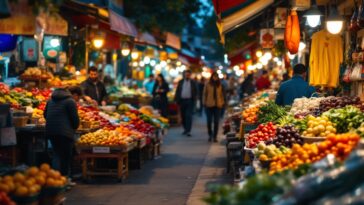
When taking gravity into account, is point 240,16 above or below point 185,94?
above

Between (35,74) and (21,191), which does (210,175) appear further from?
(21,191)

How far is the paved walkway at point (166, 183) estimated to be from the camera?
41.7ft

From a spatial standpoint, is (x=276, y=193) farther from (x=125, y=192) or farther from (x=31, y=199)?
(x=125, y=192)

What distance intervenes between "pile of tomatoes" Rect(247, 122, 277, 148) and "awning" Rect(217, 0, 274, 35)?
4.65 metres

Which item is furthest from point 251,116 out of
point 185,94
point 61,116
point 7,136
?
point 185,94

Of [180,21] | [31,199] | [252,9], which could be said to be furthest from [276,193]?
[180,21]

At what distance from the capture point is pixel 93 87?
19312 mm

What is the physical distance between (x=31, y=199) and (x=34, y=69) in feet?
40.0

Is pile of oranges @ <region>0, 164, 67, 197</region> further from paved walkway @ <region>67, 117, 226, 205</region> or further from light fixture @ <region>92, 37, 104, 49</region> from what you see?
light fixture @ <region>92, 37, 104, 49</region>

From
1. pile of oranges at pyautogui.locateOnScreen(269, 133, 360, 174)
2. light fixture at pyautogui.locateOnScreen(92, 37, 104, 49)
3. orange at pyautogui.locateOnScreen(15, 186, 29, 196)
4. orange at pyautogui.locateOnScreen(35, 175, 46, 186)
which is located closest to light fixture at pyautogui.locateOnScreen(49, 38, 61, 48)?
light fixture at pyautogui.locateOnScreen(92, 37, 104, 49)

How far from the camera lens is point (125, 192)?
13531 millimetres

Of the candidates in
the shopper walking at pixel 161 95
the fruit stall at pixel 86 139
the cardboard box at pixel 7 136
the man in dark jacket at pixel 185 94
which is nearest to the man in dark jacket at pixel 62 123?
the fruit stall at pixel 86 139

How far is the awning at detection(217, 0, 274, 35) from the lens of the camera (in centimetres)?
1698

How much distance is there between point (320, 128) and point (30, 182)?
12.3 ft
